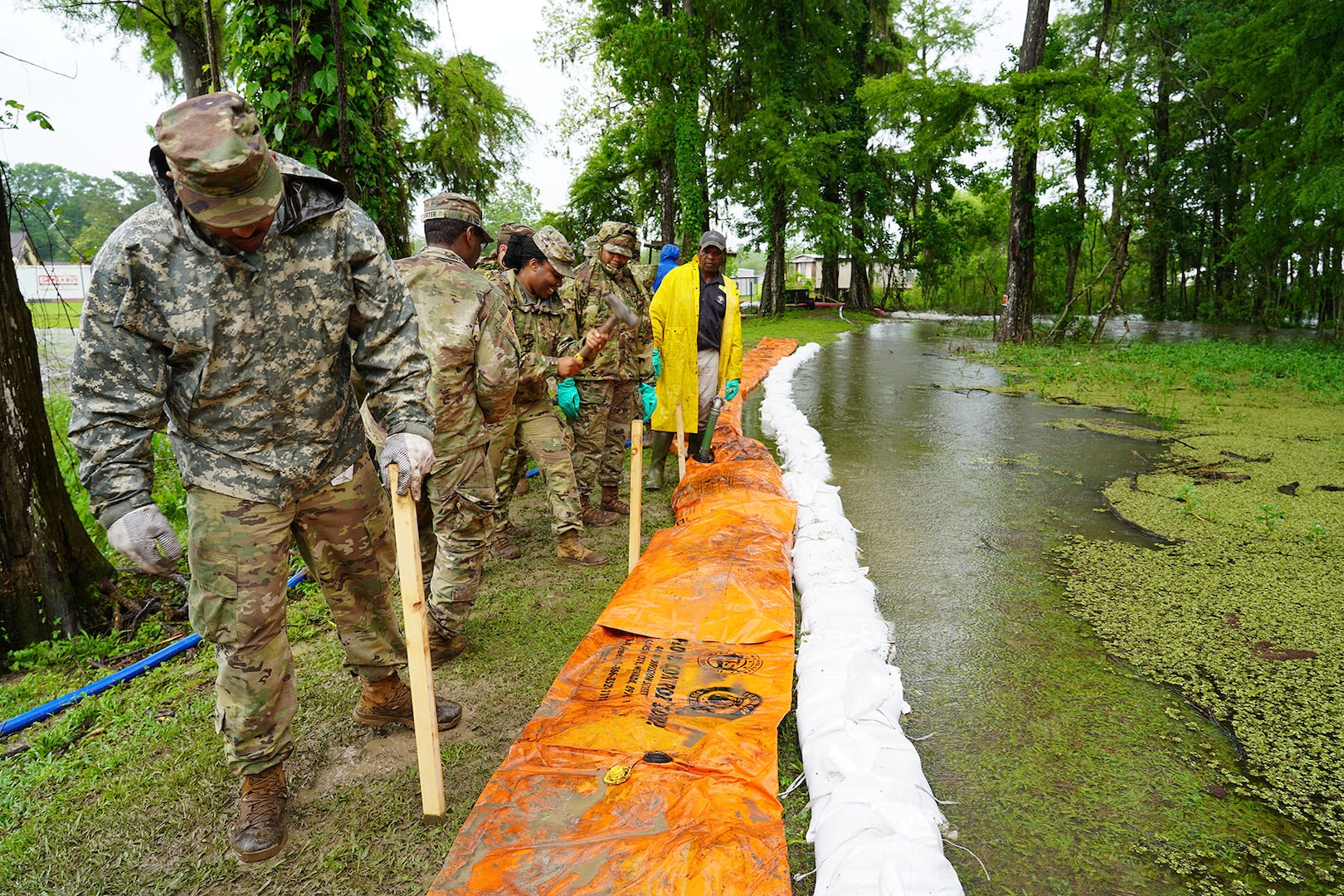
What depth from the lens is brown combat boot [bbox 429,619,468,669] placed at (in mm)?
2783

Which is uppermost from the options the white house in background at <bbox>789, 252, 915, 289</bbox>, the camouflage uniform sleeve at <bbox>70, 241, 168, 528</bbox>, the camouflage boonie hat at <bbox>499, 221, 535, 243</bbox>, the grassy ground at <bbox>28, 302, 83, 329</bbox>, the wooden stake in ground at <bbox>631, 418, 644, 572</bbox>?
the white house in background at <bbox>789, 252, 915, 289</bbox>

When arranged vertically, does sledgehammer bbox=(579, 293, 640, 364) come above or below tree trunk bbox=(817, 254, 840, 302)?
below

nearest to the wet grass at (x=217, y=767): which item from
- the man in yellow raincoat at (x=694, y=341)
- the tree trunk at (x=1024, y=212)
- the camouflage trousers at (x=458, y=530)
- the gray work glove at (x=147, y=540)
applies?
the camouflage trousers at (x=458, y=530)

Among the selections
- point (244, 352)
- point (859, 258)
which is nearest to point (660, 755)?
point (244, 352)

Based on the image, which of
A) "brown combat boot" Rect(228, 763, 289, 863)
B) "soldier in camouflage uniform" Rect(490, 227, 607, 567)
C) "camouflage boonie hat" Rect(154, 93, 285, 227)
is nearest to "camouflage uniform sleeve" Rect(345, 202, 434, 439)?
"camouflage boonie hat" Rect(154, 93, 285, 227)

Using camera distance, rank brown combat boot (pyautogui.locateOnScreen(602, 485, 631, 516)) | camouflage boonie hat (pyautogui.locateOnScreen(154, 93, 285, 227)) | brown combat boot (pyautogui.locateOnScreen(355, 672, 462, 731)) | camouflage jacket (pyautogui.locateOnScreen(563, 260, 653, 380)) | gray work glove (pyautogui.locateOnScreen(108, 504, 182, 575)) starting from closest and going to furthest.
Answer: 1. camouflage boonie hat (pyautogui.locateOnScreen(154, 93, 285, 227))
2. gray work glove (pyautogui.locateOnScreen(108, 504, 182, 575))
3. brown combat boot (pyautogui.locateOnScreen(355, 672, 462, 731))
4. camouflage jacket (pyautogui.locateOnScreen(563, 260, 653, 380))
5. brown combat boot (pyautogui.locateOnScreen(602, 485, 631, 516))

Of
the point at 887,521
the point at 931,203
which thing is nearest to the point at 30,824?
the point at 887,521

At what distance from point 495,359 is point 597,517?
1.89m

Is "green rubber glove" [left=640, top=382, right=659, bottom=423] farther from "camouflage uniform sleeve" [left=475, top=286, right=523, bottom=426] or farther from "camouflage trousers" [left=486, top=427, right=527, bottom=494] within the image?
"camouflage uniform sleeve" [left=475, top=286, right=523, bottom=426]

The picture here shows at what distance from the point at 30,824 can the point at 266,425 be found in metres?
1.31

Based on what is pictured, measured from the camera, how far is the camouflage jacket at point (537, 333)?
3.52 meters

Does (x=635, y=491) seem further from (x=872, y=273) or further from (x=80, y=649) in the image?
(x=872, y=273)

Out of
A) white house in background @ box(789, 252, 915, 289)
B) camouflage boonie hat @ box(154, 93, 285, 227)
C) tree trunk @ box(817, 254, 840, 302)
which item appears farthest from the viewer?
white house in background @ box(789, 252, 915, 289)

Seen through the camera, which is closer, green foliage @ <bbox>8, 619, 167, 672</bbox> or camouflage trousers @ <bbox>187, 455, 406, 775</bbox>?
camouflage trousers @ <bbox>187, 455, 406, 775</bbox>
